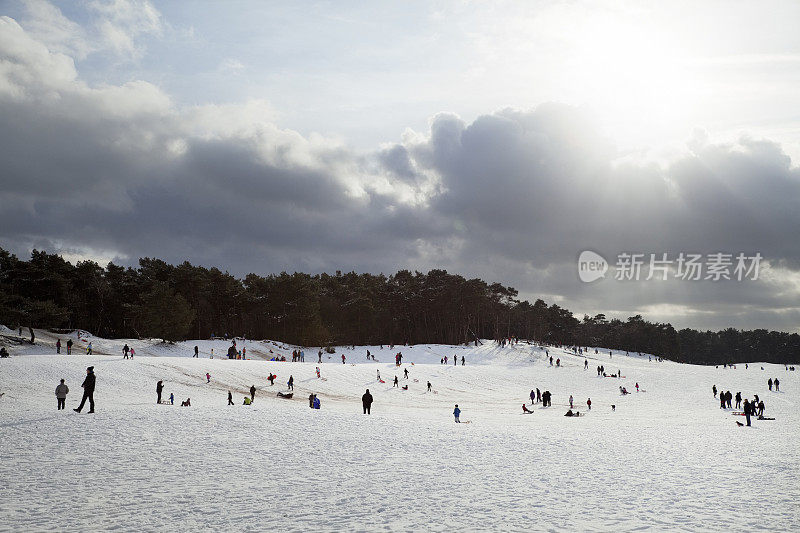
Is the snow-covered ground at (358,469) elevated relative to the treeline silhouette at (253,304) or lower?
lower

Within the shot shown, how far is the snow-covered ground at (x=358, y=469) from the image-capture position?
10.1m

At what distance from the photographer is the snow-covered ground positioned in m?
10.1

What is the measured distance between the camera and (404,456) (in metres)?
16.5

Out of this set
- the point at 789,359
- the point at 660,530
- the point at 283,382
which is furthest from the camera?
the point at 789,359

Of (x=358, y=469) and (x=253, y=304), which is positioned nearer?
(x=358, y=469)

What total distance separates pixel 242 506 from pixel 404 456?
22.3 ft

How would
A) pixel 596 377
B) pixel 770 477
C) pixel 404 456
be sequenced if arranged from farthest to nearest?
pixel 596 377 < pixel 404 456 < pixel 770 477

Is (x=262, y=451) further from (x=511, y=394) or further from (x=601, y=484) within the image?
(x=511, y=394)

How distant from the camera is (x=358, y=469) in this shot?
14453 millimetres

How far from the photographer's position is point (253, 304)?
3875 inches

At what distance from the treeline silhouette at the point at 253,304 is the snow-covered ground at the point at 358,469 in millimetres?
38529

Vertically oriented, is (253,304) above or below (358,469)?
above

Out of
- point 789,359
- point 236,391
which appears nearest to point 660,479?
point 236,391

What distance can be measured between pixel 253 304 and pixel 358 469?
8829 centimetres
